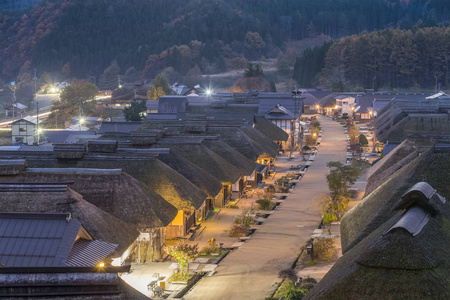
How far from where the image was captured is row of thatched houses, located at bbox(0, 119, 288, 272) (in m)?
22.6

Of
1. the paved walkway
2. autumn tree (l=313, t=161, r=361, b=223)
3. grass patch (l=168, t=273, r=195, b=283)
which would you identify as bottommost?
the paved walkway

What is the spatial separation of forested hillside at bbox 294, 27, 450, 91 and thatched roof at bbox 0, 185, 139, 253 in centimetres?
10043

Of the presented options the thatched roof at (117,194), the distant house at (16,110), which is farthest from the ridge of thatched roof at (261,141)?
the distant house at (16,110)

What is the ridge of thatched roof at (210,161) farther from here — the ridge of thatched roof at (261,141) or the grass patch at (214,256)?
the ridge of thatched roof at (261,141)

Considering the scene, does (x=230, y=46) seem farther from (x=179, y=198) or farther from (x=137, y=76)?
(x=179, y=198)

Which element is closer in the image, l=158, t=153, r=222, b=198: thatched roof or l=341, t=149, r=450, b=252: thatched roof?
l=341, t=149, r=450, b=252: thatched roof

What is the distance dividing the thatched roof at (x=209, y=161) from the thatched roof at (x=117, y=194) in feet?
30.0

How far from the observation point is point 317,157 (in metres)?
61.3

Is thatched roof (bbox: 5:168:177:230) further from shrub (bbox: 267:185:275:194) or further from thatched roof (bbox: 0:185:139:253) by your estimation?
shrub (bbox: 267:185:275:194)

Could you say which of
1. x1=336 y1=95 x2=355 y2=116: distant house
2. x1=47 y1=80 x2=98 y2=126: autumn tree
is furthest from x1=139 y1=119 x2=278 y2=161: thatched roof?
x1=336 y1=95 x2=355 y2=116: distant house

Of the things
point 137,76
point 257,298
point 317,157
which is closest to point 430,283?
point 257,298

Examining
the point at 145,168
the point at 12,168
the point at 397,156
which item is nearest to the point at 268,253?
the point at 145,168

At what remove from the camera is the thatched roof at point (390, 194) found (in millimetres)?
20047

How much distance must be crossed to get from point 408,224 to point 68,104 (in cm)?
8480
